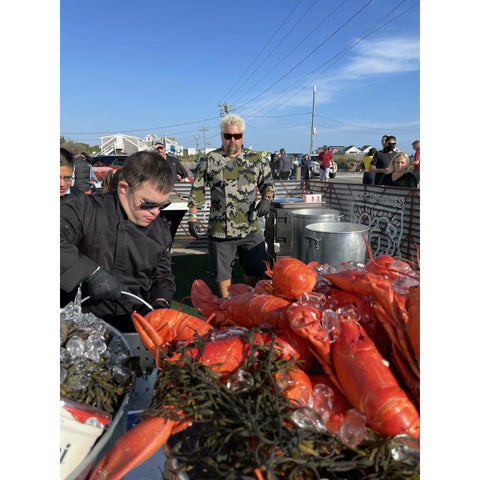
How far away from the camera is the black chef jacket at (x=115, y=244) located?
2.09 meters

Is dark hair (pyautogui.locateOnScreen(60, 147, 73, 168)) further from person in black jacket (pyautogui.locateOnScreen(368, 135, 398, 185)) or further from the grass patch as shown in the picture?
person in black jacket (pyautogui.locateOnScreen(368, 135, 398, 185))

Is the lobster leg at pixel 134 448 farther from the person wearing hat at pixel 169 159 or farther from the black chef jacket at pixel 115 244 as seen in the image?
the person wearing hat at pixel 169 159

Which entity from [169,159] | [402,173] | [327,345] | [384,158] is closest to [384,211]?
[402,173]

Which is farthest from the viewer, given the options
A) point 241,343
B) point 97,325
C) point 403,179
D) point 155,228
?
point 403,179

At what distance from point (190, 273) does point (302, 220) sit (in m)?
2.68

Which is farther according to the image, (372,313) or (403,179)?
(403,179)

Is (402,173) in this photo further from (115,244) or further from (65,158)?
(115,244)

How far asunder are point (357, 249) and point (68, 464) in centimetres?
248

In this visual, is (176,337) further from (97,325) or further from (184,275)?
(184,275)

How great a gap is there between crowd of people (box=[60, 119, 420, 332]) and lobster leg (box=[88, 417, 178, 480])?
0.77 metres

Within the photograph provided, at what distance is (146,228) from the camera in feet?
7.45
